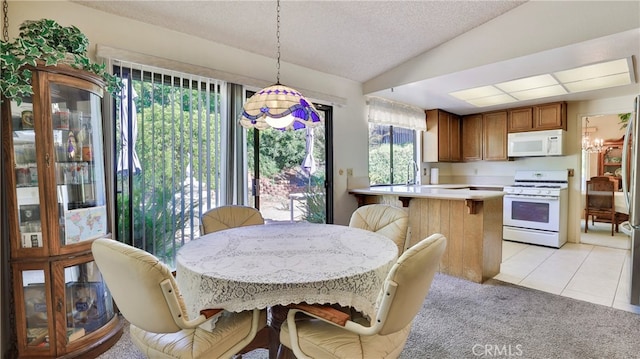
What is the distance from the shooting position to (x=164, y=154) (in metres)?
2.48

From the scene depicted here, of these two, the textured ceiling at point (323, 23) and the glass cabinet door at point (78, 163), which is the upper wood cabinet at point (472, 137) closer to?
the textured ceiling at point (323, 23)

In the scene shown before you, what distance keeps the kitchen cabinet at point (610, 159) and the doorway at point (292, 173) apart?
745 cm

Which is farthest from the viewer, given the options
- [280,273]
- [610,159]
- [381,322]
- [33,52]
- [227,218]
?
[610,159]

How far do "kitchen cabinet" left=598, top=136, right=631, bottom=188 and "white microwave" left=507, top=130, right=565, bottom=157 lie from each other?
4018 millimetres

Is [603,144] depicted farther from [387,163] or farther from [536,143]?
[387,163]

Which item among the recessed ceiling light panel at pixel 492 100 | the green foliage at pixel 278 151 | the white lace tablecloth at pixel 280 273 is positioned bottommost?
the white lace tablecloth at pixel 280 273

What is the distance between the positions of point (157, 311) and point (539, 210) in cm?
505

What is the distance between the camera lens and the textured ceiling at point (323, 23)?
7.61ft

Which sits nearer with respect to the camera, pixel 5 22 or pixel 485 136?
pixel 5 22

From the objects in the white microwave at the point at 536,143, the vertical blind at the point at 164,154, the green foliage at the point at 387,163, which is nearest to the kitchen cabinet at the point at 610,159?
the white microwave at the point at 536,143

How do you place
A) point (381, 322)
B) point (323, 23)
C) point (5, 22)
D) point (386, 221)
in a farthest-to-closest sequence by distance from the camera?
1. point (323, 23)
2. point (386, 221)
3. point (5, 22)
4. point (381, 322)

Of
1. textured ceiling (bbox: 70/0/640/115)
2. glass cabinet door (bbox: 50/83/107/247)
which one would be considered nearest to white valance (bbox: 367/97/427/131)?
textured ceiling (bbox: 70/0/640/115)

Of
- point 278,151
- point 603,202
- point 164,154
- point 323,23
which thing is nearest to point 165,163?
point 164,154

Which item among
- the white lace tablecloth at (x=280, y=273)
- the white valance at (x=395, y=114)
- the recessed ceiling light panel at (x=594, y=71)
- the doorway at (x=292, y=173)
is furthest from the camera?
the white valance at (x=395, y=114)
